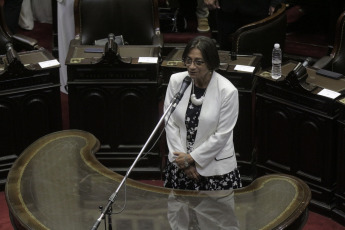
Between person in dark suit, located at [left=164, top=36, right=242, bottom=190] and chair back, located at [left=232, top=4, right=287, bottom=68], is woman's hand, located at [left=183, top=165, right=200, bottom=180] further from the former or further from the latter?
chair back, located at [left=232, top=4, right=287, bottom=68]

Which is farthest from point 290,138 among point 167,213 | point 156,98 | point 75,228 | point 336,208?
point 75,228

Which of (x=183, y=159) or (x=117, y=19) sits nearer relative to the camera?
(x=183, y=159)

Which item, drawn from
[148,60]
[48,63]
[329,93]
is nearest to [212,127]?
[329,93]

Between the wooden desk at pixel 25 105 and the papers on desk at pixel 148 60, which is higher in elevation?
the papers on desk at pixel 148 60

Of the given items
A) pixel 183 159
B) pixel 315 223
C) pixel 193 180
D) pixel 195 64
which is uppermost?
pixel 195 64

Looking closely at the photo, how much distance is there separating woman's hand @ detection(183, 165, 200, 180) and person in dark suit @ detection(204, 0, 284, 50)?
2.48 metres

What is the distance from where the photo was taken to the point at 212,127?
359 cm

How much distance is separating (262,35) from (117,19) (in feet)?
3.91

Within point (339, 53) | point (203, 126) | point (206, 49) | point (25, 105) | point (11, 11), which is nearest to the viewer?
point (206, 49)

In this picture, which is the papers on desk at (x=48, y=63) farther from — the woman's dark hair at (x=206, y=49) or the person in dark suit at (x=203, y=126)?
the woman's dark hair at (x=206, y=49)

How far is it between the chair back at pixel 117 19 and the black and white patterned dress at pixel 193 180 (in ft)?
6.80

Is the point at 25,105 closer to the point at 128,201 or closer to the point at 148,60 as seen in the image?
the point at 148,60

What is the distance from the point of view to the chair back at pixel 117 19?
5520mm

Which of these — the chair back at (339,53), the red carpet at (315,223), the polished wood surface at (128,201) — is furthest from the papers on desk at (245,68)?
the polished wood surface at (128,201)
